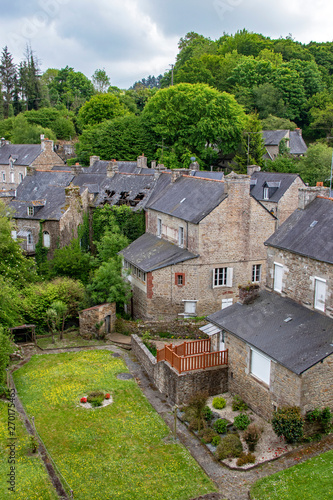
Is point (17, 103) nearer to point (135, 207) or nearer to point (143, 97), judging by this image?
point (143, 97)

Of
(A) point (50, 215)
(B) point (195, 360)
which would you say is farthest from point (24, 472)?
(A) point (50, 215)

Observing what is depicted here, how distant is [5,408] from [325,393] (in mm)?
13006

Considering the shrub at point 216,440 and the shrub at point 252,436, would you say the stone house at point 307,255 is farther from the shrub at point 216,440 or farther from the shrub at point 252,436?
the shrub at point 216,440

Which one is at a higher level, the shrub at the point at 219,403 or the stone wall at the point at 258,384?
the stone wall at the point at 258,384

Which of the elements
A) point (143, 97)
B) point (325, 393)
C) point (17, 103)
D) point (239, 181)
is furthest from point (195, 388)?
point (17, 103)

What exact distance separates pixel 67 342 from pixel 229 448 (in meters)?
14.4

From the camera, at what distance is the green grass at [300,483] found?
46.0ft

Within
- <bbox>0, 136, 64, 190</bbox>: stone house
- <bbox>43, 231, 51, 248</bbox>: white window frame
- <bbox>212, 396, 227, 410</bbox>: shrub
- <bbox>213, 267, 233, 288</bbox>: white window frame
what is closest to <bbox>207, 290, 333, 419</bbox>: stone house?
<bbox>212, 396, 227, 410</bbox>: shrub

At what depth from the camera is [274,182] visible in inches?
1663

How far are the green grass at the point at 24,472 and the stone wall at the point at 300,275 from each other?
12041mm

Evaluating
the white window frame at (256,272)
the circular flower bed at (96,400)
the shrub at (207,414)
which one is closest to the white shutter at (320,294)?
the shrub at (207,414)

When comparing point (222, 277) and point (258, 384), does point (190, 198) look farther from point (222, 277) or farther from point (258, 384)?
point (258, 384)

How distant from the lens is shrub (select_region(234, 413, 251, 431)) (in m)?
17.5

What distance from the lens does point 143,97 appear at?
94.8 metres
